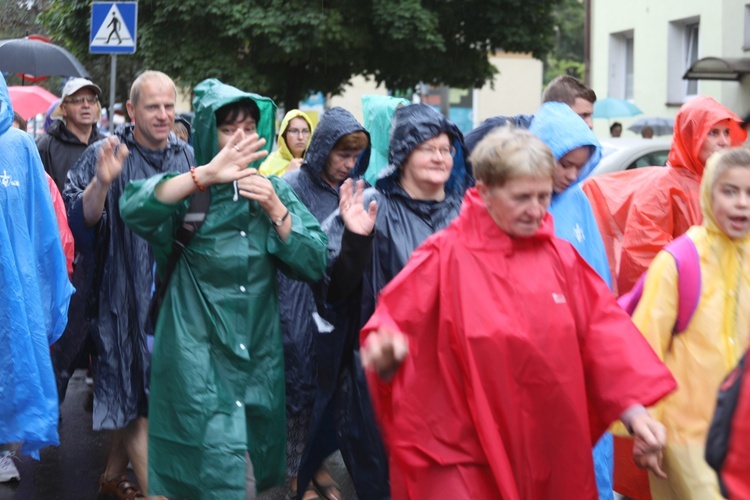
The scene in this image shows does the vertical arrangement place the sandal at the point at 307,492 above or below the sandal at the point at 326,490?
below

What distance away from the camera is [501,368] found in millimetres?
3990

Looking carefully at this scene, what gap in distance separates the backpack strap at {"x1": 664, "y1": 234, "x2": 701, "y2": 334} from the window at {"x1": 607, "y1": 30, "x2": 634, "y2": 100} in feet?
87.3

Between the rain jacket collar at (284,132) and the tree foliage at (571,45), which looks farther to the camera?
the tree foliage at (571,45)

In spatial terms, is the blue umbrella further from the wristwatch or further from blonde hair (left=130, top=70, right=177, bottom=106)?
the wristwatch

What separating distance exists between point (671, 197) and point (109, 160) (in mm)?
2873

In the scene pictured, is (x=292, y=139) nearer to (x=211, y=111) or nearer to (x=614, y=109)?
(x=211, y=111)

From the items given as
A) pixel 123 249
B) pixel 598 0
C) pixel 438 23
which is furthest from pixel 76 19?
pixel 123 249

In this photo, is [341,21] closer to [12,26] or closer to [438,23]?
[438,23]

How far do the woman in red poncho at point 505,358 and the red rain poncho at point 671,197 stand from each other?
7.79ft

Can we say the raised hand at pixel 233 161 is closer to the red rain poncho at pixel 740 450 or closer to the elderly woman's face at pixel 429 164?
the elderly woman's face at pixel 429 164

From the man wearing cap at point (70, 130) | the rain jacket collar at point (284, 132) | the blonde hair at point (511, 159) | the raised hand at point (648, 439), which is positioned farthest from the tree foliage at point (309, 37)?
the raised hand at point (648, 439)

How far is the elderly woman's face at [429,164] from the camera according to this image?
5.22m

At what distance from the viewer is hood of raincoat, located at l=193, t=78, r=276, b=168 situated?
17.2 feet

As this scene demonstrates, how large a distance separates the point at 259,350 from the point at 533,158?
1.60 m
